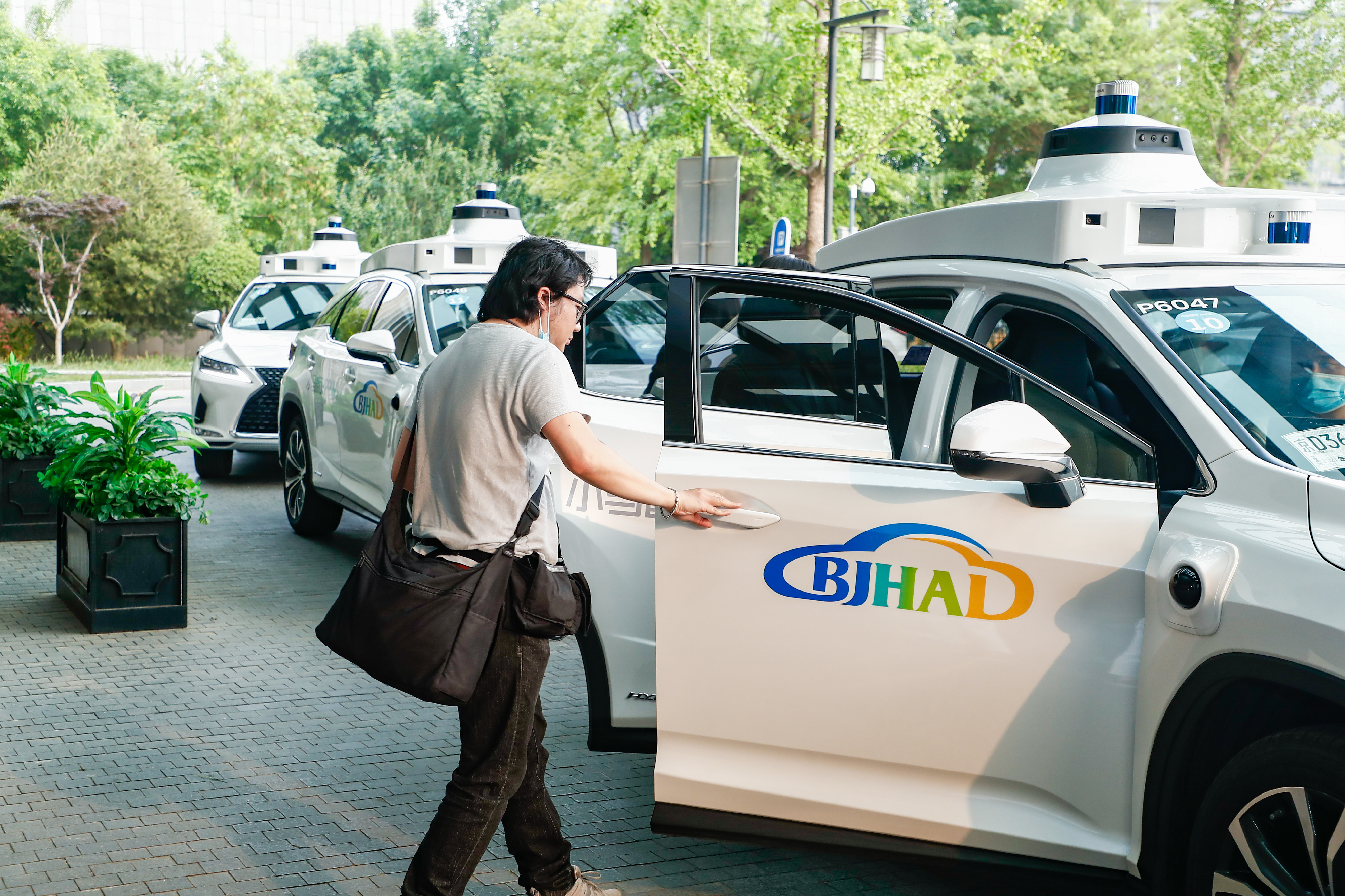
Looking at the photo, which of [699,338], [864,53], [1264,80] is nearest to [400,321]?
[699,338]

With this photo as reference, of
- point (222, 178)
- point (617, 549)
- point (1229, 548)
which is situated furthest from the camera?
point (222, 178)

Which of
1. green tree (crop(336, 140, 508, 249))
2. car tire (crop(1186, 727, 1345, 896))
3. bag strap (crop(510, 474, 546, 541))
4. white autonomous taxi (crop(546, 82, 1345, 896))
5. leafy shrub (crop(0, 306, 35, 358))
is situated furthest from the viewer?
green tree (crop(336, 140, 508, 249))

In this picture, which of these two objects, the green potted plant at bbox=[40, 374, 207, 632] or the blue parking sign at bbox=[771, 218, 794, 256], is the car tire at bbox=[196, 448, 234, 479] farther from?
the blue parking sign at bbox=[771, 218, 794, 256]

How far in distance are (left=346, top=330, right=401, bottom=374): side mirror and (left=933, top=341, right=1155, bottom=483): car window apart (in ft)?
13.7

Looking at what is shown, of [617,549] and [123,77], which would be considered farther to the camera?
[123,77]

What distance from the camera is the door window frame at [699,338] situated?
3.17m

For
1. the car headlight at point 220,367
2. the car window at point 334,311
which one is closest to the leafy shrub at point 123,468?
the car window at point 334,311

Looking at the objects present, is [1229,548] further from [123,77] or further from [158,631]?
[123,77]

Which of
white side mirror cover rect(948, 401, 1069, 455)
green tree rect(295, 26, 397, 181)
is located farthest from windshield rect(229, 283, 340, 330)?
green tree rect(295, 26, 397, 181)

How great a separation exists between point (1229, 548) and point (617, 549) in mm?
1757

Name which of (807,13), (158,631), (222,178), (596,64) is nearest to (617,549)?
(158,631)

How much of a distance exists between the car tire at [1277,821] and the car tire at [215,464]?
1099 centimetres

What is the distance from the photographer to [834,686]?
3.12m

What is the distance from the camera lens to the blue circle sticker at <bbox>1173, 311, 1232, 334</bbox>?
3.29 meters
